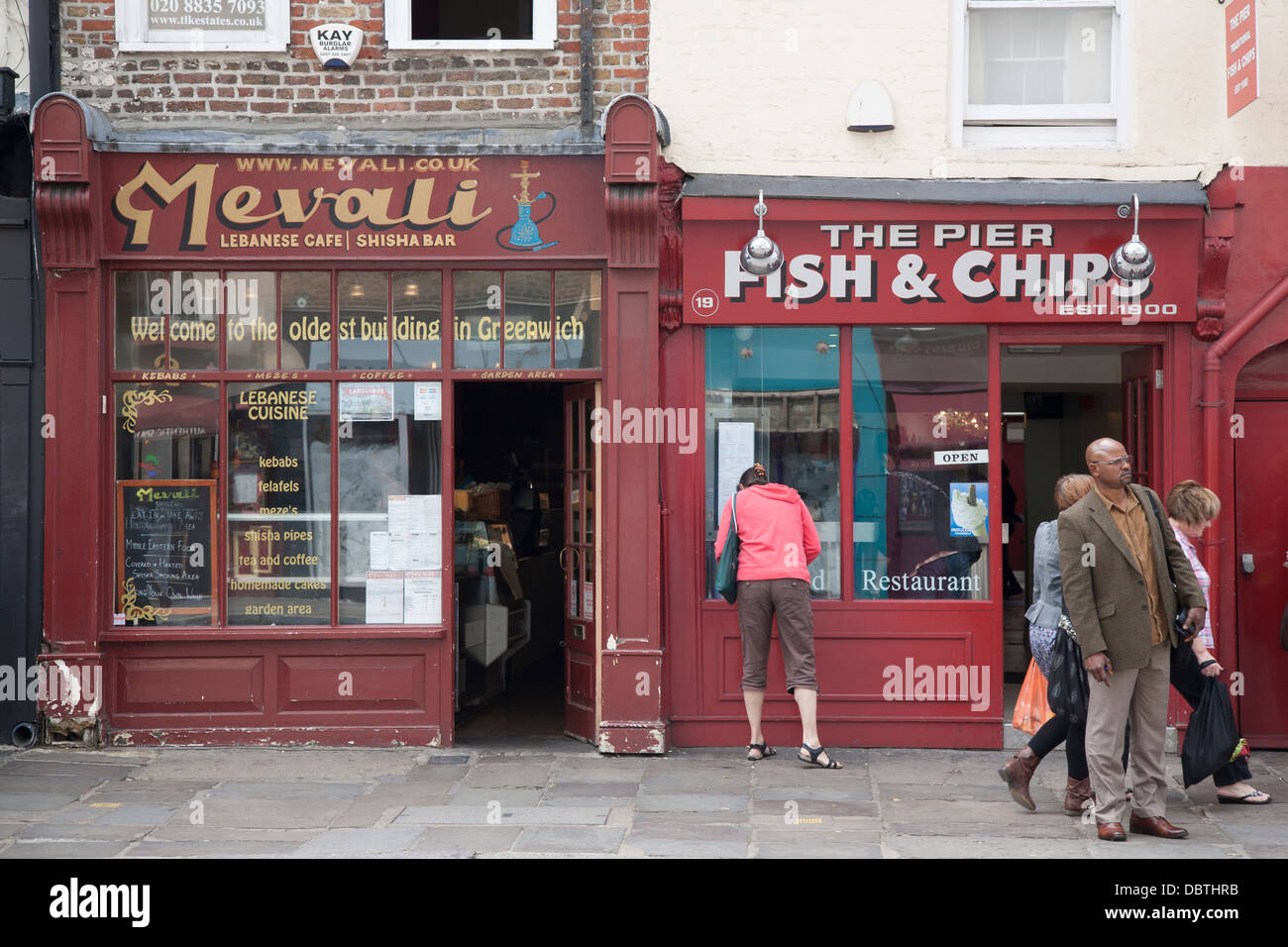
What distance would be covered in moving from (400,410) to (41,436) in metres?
2.38

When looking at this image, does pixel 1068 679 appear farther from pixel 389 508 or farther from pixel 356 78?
pixel 356 78

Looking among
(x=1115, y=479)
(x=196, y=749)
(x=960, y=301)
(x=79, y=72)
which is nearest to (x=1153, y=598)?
(x=1115, y=479)

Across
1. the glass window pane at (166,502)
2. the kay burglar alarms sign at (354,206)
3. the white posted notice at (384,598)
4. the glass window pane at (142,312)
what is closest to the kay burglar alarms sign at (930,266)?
the kay burglar alarms sign at (354,206)

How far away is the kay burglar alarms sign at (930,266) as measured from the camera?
8586 mm

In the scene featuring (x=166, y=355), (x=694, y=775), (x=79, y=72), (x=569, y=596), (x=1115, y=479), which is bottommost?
(x=694, y=775)

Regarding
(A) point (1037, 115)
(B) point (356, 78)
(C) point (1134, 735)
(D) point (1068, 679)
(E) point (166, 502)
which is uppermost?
(B) point (356, 78)

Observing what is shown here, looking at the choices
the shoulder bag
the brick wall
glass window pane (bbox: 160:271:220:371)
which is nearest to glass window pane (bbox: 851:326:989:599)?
the shoulder bag

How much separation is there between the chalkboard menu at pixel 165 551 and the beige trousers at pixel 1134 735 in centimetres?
571

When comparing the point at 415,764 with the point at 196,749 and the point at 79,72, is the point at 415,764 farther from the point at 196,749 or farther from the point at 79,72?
the point at 79,72

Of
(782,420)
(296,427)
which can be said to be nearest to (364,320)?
(296,427)

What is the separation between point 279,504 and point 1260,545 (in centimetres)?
666

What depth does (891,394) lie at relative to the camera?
8.84 m

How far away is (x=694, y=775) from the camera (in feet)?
26.1

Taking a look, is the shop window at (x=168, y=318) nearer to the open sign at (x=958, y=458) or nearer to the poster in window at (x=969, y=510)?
the open sign at (x=958, y=458)
